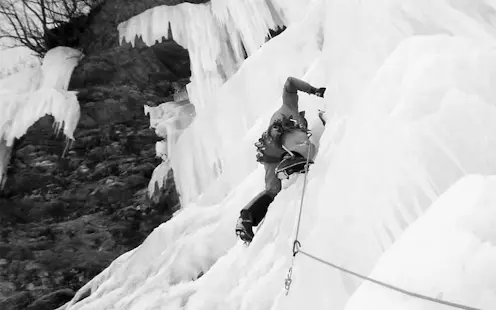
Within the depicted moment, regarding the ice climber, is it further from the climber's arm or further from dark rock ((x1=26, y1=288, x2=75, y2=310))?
dark rock ((x1=26, y1=288, x2=75, y2=310))

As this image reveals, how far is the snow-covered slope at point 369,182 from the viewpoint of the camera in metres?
1.50

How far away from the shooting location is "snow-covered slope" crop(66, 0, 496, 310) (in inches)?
59.2

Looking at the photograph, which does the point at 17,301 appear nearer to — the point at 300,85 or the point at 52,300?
the point at 52,300

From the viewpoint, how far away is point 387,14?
3121mm

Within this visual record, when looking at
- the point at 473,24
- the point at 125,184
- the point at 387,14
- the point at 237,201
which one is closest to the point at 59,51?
the point at 125,184

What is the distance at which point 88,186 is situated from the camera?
727cm

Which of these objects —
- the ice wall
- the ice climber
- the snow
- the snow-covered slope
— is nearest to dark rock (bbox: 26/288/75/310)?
the snow

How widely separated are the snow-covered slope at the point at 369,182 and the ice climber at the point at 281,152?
11 centimetres

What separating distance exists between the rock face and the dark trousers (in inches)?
146

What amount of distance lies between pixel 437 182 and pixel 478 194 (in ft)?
1.35

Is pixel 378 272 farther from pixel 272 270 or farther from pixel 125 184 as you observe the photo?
pixel 125 184

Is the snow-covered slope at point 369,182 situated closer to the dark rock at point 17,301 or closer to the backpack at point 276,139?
the backpack at point 276,139

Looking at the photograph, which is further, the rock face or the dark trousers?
the rock face

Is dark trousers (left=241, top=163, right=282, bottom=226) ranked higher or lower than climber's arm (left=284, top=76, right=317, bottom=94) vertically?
lower
